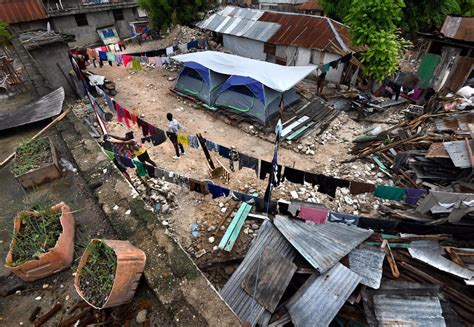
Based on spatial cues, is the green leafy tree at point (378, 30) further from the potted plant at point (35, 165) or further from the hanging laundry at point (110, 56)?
the potted plant at point (35, 165)

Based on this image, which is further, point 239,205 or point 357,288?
point 239,205

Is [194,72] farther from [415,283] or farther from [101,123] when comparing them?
[415,283]

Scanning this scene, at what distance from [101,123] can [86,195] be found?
6394 millimetres

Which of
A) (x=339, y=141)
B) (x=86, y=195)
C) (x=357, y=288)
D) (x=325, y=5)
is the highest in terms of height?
(x=325, y=5)

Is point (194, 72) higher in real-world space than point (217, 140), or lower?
higher

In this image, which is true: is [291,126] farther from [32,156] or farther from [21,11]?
[21,11]

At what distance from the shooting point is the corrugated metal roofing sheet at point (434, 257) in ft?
14.5

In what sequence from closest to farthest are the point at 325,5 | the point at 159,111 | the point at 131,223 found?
the point at 131,223 < the point at 159,111 < the point at 325,5

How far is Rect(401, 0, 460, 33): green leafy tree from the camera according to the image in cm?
1458

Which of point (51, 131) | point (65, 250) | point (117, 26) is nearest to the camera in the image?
point (65, 250)

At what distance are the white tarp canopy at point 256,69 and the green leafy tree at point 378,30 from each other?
7.96 ft

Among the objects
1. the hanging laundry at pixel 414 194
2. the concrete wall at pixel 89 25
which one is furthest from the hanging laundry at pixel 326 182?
the concrete wall at pixel 89 25

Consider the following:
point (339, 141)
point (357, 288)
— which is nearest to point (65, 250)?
point (357, 288)

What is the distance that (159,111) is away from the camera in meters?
12.2
